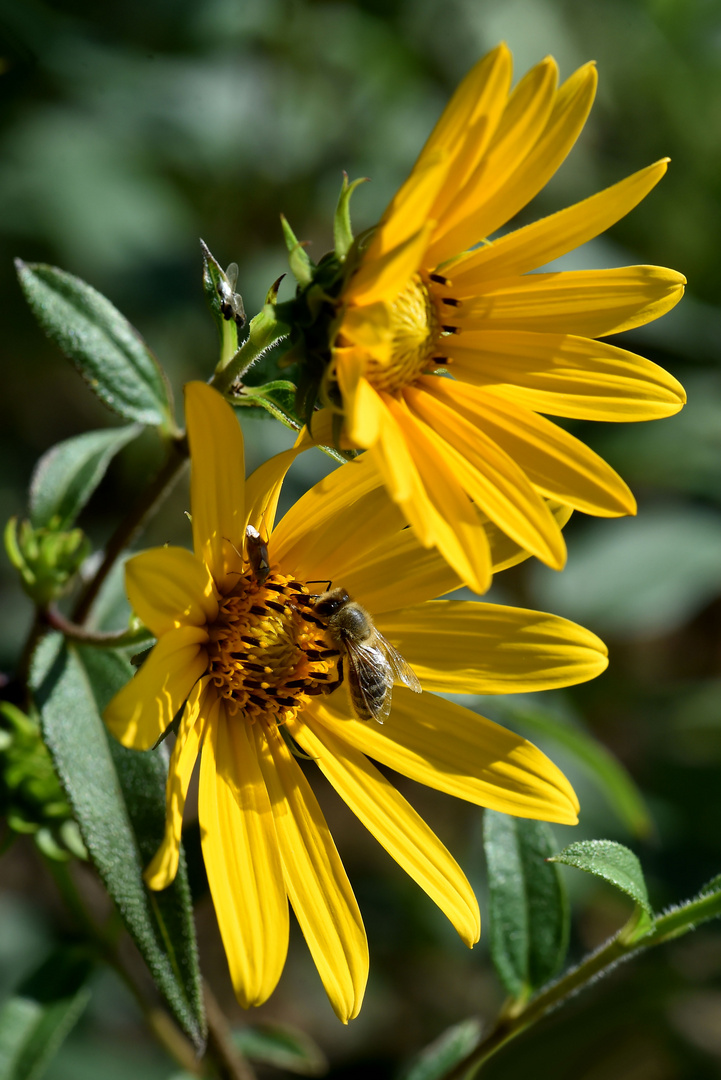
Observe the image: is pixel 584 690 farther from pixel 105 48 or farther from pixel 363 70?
pixel 105 48

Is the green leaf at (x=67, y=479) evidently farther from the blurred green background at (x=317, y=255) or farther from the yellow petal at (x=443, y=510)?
the blurred green background at (x=317, y=255)

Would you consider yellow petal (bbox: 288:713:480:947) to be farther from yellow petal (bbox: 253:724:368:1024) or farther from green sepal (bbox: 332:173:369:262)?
green sepal (bbox: 332:173:369:262)

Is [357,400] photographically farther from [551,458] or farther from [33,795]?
[33,795]

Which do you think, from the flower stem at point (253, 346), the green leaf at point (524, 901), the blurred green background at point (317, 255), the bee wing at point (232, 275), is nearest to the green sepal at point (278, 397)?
the flower stem at point (253, 346)

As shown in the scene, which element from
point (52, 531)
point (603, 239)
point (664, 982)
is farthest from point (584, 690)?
point (52, 531)

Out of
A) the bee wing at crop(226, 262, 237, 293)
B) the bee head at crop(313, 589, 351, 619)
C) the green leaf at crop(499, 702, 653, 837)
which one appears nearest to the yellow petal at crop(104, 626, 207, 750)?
the bee head at crop(313, 589, 351, 619)

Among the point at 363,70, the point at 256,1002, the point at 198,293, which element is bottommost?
the point at 256,1002

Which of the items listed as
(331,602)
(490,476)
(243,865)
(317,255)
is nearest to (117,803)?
(243,865)
